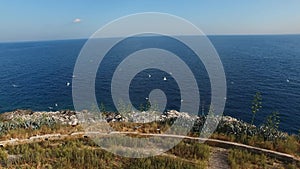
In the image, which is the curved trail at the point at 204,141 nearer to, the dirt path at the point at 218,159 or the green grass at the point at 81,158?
the dirt path at the point at 218,159

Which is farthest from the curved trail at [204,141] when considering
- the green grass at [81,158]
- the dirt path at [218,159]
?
the green grass at [81,158]

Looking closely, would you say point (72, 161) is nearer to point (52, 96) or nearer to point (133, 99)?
point (133, 99)

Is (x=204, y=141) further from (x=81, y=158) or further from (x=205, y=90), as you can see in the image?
(x=205, y=90)

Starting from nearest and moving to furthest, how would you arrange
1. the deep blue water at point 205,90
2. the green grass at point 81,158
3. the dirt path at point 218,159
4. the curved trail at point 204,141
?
1. the green grass at point 81,158
2. the dirt path at point 218,159
3. the curved trail at point 204,141
4. the deep blue water at point 205,90

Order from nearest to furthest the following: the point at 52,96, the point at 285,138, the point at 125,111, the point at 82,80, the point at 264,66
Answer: the point at 285,138 → the point at 125,111 → the point at 52,96 → the point at 82,80 → the point at 264,66

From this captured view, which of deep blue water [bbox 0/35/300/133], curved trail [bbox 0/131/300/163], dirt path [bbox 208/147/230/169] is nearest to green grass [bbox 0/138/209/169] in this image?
dirt path [bbox 208/147/230/169]

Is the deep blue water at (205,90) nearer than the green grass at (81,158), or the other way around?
the green grass at (81,158)

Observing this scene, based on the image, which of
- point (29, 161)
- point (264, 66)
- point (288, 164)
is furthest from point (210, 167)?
point (264, 66)

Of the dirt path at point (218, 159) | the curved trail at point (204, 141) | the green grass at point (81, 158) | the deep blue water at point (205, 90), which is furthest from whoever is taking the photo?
the deep blue water at point (205, 90)

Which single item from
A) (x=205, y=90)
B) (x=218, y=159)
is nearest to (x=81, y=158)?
(x=218, y=159)
